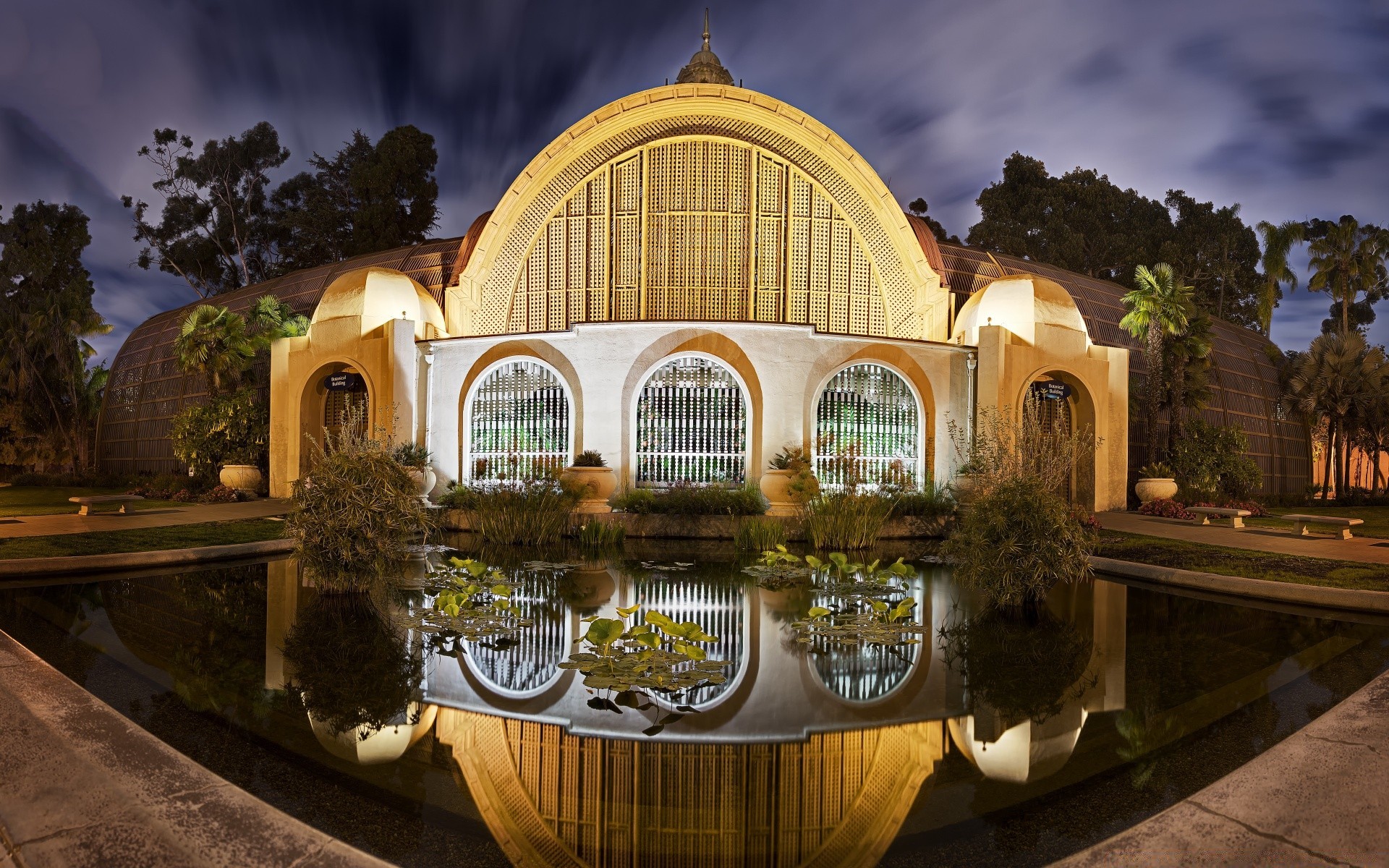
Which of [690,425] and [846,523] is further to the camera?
[690,425]

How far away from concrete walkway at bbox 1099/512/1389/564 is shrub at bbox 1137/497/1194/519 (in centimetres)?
41

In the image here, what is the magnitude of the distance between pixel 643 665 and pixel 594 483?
1162 cm

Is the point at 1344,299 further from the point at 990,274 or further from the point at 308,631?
the point at 308,631

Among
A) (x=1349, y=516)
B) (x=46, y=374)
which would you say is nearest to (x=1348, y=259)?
(x=1349, y=516)

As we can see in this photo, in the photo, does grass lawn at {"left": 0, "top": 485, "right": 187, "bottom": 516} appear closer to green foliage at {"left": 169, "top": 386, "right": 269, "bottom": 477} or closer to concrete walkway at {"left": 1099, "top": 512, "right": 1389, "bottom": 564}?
green foliage at {"left": 169, "top": 386, "right": 269, "bottom": 477}

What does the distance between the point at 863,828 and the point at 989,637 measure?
4239mm

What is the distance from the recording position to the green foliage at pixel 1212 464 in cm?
2323

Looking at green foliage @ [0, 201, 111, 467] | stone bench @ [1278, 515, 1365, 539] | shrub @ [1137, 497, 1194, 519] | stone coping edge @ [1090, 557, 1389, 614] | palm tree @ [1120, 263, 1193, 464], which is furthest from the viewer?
green foliage @ [0, 201, 111, 467]

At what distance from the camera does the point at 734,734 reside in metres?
4.63

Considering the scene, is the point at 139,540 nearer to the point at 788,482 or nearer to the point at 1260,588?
the point at 788,482

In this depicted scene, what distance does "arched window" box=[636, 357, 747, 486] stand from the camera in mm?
18438

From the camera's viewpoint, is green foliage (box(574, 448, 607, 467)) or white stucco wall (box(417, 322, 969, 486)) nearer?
green foliage (box(574, 448, 607, 467))

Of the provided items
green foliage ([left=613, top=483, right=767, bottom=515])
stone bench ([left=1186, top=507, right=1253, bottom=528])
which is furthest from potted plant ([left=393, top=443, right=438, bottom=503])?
stone bench ([left=1186, top=507, right=1253, bottom=528])

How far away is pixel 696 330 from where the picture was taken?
18.3 meters
